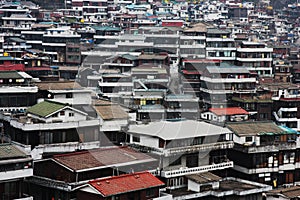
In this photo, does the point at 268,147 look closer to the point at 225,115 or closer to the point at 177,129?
the point at 177,129

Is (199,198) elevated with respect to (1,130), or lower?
lower

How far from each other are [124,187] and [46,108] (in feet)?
34.4

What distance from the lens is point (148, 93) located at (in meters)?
58.5

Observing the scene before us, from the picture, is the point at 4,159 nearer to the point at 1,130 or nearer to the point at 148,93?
the point at 1,130

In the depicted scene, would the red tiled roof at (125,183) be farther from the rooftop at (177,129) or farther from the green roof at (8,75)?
the green roof at (8,75)

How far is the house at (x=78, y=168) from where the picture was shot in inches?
1540

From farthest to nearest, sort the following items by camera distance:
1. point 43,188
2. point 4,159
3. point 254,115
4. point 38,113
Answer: point 254,115 → point 38,113 → point 43,188 → point 4,159

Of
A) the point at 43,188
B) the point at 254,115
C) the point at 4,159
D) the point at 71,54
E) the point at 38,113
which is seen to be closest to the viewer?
the point at 4,159

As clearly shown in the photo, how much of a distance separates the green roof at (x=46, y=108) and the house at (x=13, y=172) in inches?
271

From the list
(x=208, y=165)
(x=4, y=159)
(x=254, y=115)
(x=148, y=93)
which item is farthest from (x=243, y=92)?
(x=4, y=159)

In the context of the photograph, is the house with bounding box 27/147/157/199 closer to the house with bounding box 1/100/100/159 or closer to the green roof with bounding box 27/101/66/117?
the house with bounding box 1/100/100/159

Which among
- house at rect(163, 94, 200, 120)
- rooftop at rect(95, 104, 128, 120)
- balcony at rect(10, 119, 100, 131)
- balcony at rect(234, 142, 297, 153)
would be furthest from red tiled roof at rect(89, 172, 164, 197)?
house at rect(163, 94, 200, 120)

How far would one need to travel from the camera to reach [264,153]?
47906 millimetres

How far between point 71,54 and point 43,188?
46655 mm
